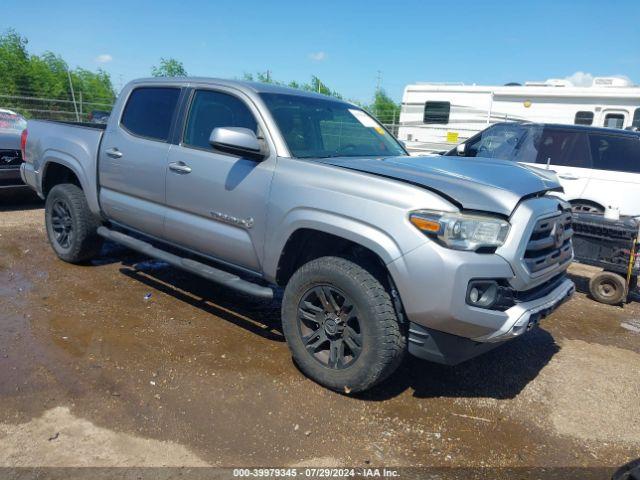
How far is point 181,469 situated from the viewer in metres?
2.48

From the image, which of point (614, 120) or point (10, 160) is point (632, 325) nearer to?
point (614, 120)

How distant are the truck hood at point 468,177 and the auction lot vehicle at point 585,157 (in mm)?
3516

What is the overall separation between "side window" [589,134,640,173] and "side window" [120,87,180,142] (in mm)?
5738

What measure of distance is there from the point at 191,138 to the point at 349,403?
2389 millimetres

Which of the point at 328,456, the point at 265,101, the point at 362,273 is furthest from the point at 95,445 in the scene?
the point at 265,101

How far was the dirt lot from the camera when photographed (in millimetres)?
2691

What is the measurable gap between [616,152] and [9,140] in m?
8.73

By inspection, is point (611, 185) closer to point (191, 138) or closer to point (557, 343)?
point (557, 343)

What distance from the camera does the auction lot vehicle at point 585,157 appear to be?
6.64 m

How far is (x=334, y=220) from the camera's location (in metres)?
3.04

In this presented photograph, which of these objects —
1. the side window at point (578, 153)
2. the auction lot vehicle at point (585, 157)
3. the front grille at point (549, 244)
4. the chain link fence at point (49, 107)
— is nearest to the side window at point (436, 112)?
the auction lot vehicle at point (585, 157)

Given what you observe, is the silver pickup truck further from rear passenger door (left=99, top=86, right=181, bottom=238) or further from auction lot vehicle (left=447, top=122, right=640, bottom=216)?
auction lot vehicle (left=447, top=122, right=640, bottom=216)

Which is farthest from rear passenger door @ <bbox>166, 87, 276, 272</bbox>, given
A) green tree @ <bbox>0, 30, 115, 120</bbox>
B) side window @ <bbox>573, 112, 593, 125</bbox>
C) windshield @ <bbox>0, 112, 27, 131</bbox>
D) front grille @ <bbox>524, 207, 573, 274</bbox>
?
green tree @ <bbox>0, 30, 115, 120</bbox>

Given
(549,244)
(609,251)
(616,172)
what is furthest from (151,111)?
(616,172)
